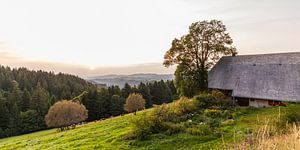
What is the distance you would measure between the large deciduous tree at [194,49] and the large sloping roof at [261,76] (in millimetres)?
1652

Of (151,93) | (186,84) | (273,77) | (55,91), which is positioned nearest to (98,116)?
(151,93)

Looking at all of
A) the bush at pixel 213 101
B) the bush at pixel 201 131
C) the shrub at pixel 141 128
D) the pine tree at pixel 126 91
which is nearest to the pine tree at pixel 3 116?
the pine tree at pixel 126 91

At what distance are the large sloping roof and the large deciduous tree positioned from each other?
5.42ft

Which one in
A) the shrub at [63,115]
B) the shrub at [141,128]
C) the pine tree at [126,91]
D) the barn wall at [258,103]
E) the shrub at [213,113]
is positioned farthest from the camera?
the pine tree at [126,91]

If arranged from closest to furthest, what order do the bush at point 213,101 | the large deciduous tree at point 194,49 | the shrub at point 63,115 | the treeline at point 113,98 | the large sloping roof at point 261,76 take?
the bush at point 213,101, the large sloping roof at point 261,76, the large deciduous tree at point 194,49, the shrub at point 63,115, the treeline at point 113,98

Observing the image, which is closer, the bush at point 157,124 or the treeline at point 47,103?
the bush at point 157,124

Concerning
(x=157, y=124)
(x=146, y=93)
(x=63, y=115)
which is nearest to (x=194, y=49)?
(x=157, y=124)

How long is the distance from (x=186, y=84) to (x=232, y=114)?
37.8ft

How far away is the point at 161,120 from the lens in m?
19.2

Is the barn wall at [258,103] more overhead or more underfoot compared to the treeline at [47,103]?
more overhead

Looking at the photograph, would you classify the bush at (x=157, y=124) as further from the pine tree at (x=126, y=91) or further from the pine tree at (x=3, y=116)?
the pine tree at (x=126, y=91)

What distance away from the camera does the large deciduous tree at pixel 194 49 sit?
3366 cm

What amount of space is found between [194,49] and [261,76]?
8.15m

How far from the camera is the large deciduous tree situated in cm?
3366
